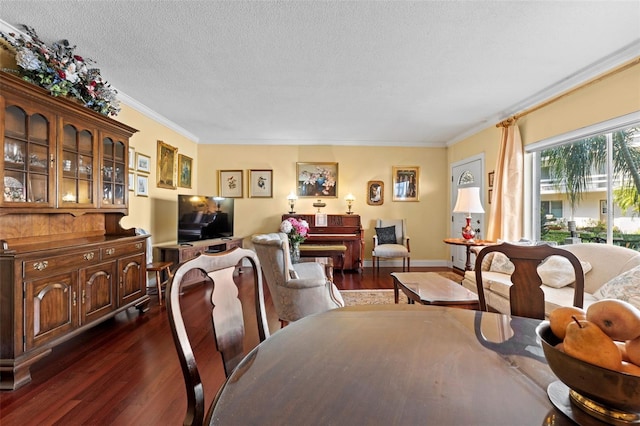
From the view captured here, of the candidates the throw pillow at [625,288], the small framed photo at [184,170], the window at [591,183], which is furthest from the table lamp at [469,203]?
the small framed photo at [184,170]

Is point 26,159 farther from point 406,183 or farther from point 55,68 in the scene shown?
point 406,183

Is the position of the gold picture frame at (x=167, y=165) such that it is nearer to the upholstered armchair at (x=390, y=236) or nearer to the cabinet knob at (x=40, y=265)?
the cabinet knob at (x=40, y=265)

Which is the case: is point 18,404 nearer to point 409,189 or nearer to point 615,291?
point 615,291

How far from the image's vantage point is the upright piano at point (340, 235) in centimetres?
525

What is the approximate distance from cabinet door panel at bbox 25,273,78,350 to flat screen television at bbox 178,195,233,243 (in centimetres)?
216

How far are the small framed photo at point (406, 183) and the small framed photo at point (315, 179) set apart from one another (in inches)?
48.5

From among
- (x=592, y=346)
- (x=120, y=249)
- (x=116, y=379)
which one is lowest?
(x=116, y=379)

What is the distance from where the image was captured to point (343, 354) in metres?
0.87

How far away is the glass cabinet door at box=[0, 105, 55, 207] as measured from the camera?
2047mm

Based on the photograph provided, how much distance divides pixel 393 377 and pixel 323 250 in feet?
14.0

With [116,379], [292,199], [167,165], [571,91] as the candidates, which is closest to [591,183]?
[571,91]

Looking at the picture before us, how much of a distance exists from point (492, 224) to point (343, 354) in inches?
158

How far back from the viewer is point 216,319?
98cm

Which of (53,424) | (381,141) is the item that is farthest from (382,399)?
(381,141)
